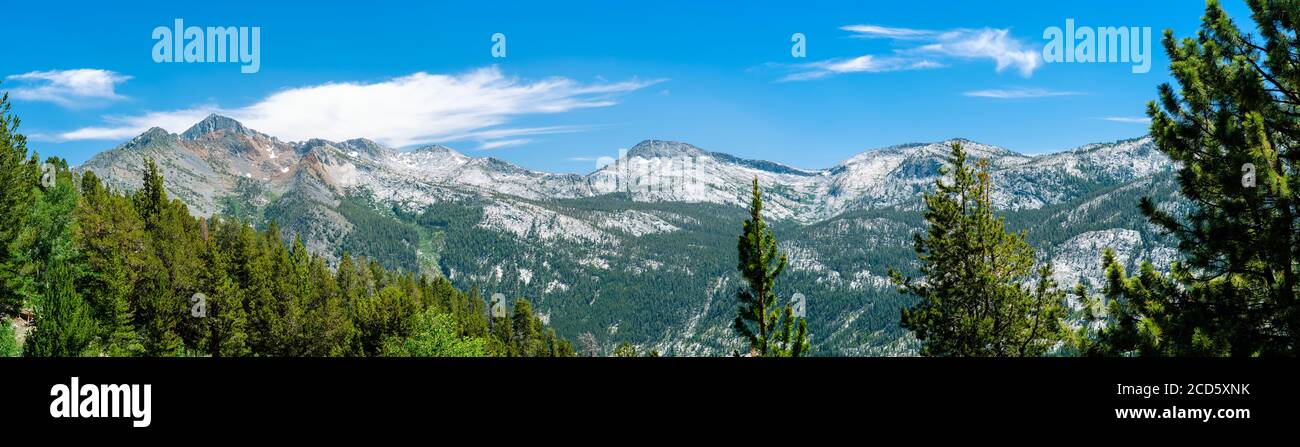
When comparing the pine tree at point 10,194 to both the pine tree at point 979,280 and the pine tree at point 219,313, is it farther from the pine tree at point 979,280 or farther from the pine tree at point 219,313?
the pine tree at point 979,280

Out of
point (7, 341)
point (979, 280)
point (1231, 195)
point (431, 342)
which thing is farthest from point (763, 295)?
point (7, 341)

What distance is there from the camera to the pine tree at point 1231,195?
51.8ft

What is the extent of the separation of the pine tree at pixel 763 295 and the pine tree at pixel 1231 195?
20.3m

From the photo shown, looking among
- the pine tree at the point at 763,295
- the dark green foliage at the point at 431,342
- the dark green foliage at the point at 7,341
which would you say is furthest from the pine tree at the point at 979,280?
the dark green foliage at the point at 7,341

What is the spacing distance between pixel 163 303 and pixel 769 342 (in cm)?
4030

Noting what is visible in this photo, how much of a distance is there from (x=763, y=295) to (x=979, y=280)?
10505 millimetres

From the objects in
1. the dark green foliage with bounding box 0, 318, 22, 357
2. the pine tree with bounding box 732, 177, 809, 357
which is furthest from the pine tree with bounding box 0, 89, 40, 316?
the pine tree with bounding box 732, 177, 809, 357

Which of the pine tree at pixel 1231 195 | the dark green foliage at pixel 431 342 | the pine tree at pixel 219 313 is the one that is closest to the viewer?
the pine tree at pixel 1231 195

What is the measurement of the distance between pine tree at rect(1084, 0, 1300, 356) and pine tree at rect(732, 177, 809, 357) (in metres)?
20.3

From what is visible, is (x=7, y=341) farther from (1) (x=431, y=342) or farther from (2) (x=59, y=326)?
(1) (x=431, y=342)

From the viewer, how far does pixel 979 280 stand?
117 ft

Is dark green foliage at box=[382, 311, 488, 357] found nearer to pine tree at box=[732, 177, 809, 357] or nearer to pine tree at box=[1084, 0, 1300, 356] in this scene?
pine tree at box=[732, 177, 809, 357]

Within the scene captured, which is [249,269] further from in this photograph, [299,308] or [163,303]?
[163,303]
